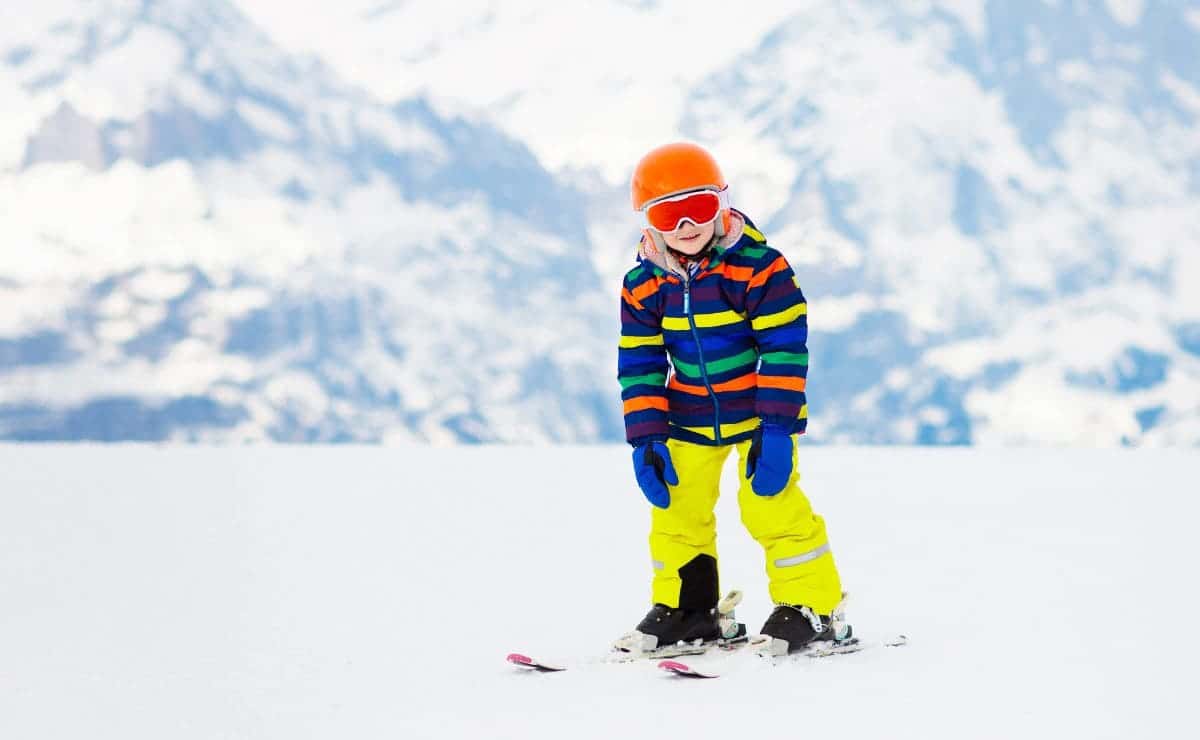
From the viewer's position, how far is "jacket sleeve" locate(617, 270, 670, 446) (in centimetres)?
374

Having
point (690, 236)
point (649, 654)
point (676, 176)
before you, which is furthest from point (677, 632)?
point (676, 176)

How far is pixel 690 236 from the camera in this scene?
3.67 m

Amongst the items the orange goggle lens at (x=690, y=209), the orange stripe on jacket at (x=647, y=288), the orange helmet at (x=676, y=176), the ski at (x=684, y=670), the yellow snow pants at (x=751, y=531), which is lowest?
the ski at (x=684, y=670)

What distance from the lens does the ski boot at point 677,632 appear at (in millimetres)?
3717

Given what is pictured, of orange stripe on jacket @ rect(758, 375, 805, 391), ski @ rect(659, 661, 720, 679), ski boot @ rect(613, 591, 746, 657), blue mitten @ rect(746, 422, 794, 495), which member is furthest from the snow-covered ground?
orange stripe on jacket @ rect(758, 375, 805, 391)

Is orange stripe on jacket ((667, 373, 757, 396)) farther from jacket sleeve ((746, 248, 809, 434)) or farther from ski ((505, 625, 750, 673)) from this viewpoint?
ski ((505, 625, 750, 673))

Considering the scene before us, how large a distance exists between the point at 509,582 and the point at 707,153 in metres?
2.43

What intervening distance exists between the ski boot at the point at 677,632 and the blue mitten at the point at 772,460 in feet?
1.73

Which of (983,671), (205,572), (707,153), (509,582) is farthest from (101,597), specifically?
(983,671)

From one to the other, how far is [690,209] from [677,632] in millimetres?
1370

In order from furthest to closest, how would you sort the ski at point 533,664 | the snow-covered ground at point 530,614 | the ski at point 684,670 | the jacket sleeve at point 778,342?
the jacket sleeve at point 778,342
the ski at point 533,664
the ski at point 684,670
the snow-covered ground at point 530,614

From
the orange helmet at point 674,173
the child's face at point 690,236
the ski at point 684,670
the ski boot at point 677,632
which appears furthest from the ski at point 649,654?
the orange helmet at point 674,173

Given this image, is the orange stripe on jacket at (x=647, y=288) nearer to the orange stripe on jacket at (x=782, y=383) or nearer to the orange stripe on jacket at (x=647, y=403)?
the orange stripe on jacket at (x=647, y=403)

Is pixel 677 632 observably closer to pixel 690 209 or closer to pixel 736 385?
pixel 736 385
